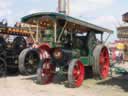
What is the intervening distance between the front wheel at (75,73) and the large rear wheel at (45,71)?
1189mm

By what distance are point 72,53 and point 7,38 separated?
186 inches

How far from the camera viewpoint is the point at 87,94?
11.0m

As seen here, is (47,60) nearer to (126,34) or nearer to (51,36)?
(51,36)

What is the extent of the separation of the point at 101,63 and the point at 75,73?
7.43ft

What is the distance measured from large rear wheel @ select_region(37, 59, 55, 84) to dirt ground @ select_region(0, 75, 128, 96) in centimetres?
30

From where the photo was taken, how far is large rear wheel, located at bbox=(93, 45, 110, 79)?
14111 mm

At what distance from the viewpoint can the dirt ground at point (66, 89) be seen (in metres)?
11.0

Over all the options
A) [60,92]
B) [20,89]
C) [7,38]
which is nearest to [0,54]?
[7,38]

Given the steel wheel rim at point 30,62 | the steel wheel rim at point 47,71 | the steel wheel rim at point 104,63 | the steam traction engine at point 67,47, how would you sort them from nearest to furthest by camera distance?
the steam traction engine at point 67,47 < the steel wheel rim at point 47,71 < the steel wheel rim at point 30,62 < the steel wheel rim at point 104,63

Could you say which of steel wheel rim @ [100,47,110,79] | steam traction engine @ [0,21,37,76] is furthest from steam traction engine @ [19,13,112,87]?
steam traction engine @ [0,21,37,76]

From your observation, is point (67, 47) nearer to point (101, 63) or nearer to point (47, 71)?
point (47, 71)

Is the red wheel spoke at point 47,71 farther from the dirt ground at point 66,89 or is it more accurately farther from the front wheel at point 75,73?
the front wheel at point 75,73

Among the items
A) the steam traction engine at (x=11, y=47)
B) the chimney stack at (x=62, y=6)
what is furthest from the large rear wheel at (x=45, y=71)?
the chimney stack at (x=62, y=6)

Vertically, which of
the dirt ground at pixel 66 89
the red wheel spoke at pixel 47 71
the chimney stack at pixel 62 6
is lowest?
the dirt ground at pixel 66 89
